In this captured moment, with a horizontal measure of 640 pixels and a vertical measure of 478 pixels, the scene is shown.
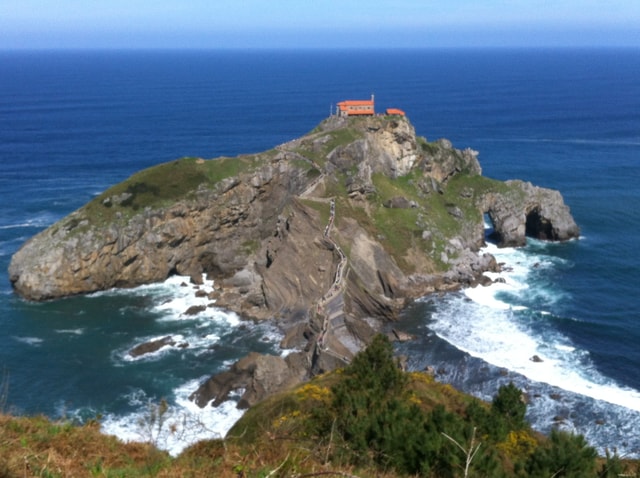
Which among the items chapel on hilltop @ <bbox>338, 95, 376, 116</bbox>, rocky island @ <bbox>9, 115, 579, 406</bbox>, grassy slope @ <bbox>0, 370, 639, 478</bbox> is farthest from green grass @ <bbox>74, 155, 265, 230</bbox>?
grassy slope @ <bbox>0, 370, 639, 478</bbox>

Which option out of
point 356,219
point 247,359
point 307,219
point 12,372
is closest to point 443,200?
point 356,219

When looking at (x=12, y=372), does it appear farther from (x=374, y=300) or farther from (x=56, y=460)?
(x=56, y=460)

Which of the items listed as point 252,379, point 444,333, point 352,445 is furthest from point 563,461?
point 444,333

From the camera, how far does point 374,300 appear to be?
5994cm

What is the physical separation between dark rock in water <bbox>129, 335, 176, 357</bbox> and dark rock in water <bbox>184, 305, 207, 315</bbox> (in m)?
5.59

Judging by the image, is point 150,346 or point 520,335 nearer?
point 150,346

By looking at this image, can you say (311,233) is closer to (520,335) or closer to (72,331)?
(520,335)

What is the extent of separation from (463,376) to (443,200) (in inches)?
1414

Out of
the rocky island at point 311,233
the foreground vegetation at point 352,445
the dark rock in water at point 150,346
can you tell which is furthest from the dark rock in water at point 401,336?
the foreground vegetation at point 352,445

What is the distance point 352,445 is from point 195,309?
148ft

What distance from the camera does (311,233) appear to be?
6512cm

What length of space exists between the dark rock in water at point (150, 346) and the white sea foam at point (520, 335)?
2457 centimetres

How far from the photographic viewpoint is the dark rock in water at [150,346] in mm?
54125

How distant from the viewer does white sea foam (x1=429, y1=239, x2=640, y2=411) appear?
48406mm
